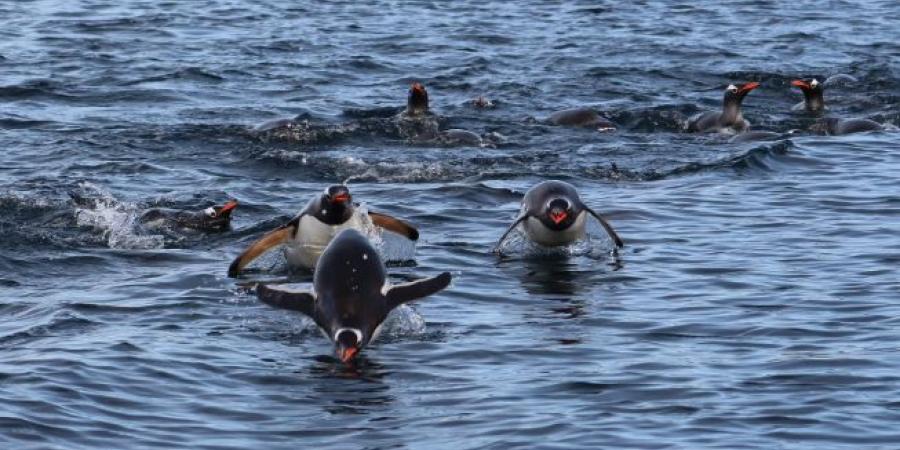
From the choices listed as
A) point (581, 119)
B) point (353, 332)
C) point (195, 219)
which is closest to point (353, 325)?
point (353, 332)

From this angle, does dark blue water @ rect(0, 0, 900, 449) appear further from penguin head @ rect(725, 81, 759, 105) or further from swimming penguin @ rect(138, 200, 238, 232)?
penguin head @ rect(725, 81, 759, 105)

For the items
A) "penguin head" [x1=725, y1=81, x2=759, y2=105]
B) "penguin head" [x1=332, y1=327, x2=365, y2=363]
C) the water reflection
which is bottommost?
"penguin head" [x1=725, y1=81, x2=759, y2=105]

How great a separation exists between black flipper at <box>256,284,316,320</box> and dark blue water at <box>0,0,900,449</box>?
0.76 feet

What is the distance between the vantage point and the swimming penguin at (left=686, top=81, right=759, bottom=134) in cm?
2031

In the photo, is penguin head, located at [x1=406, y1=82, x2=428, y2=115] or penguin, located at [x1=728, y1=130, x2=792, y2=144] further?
penguin head, located at [x1=406, y1=82, x2=428, y2=115]

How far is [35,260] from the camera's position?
44.5 ft

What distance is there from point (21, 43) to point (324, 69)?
5.08 m

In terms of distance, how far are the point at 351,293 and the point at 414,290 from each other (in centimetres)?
42

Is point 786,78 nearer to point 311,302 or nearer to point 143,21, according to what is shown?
point 143,21

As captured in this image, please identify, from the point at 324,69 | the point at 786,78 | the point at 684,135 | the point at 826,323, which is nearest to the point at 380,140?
the point at 684,135

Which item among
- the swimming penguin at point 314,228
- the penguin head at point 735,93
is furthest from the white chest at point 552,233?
the penguin head at point 735,93

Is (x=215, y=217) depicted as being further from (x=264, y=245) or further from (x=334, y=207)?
(x=334, y=207)

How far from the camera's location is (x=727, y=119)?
20406 mm

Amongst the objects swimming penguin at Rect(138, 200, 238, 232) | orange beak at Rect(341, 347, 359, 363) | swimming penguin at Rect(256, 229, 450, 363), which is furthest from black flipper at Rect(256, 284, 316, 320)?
swimming penguin at Rect(138, 200, 238, 232)
